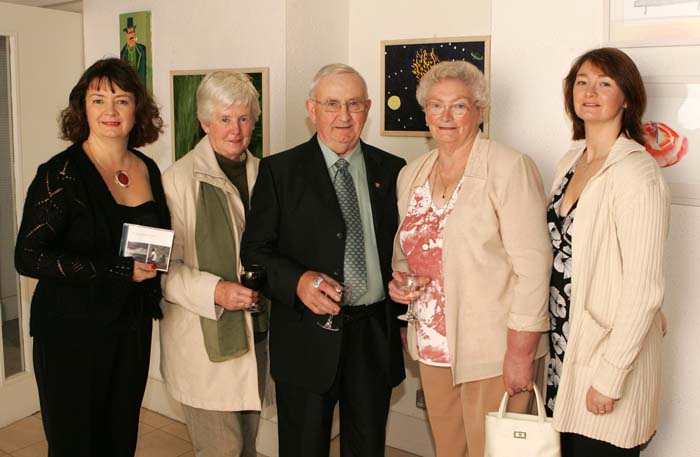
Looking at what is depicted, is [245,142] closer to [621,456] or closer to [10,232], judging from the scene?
[621,456]

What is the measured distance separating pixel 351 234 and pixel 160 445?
1867 millimetres

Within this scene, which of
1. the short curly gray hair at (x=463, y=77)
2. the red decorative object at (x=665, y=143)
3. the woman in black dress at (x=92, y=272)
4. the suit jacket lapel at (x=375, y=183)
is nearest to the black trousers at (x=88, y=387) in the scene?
the woman in black dress at (x=92, y=272)

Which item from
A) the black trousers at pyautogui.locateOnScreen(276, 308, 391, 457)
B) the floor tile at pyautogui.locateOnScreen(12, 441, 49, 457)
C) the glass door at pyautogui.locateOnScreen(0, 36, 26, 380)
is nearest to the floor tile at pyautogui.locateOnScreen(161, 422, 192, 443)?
the floor tile at pyautogui.locateOnScreen(12, 441, 49, 457)

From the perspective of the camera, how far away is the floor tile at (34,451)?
3330 mm

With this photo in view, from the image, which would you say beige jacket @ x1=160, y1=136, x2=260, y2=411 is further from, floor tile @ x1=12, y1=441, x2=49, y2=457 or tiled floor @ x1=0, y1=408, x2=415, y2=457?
floor tile @ x1=12, y1=441, x2=49, y2=457

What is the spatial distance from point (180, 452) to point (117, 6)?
233 centimetres

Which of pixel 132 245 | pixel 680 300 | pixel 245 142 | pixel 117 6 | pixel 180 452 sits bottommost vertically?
pixel 180 452

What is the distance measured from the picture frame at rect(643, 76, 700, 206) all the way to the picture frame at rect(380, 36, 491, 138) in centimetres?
97

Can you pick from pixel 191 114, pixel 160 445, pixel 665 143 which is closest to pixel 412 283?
pixel 665 143

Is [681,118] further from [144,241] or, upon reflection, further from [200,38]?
[200,38]

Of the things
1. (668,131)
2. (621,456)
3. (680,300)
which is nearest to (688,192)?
(668,131)

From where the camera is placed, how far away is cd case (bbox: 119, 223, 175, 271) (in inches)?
84.1

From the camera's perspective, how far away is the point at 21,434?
357cm

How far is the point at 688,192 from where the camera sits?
2.15 meters
